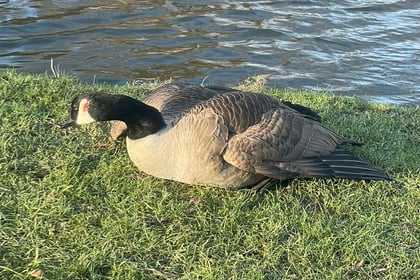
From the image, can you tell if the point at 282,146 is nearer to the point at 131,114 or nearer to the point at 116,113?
the point at 131,114

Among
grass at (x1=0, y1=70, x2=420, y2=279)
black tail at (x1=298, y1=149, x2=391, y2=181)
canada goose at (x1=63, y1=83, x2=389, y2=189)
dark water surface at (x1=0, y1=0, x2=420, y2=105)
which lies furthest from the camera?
dark water surface at (x1=0, y1=0, x2=420, y2=105)

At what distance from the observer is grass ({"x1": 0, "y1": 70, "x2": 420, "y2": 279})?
4020 mm

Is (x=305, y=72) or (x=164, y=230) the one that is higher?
(x=164, y=230)

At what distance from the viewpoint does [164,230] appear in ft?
14.4

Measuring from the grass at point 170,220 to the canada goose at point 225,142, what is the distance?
0.48ft

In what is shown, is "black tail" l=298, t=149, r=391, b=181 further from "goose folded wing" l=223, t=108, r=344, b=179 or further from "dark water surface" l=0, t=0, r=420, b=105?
"dark water surface" l=0, t=0, r=420, b=105

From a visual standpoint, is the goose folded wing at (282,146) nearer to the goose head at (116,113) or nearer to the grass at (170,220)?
the grass at (170,220)

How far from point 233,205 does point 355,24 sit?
11.4 metres

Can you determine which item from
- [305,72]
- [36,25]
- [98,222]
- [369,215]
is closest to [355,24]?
[305,72]

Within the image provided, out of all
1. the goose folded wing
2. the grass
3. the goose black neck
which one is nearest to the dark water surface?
the grass

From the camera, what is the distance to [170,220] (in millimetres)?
4535

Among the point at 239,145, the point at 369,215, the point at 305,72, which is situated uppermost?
the point at 239,145

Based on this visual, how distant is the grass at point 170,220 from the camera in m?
4.02

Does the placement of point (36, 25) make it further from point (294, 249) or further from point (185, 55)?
point (294, 249)
